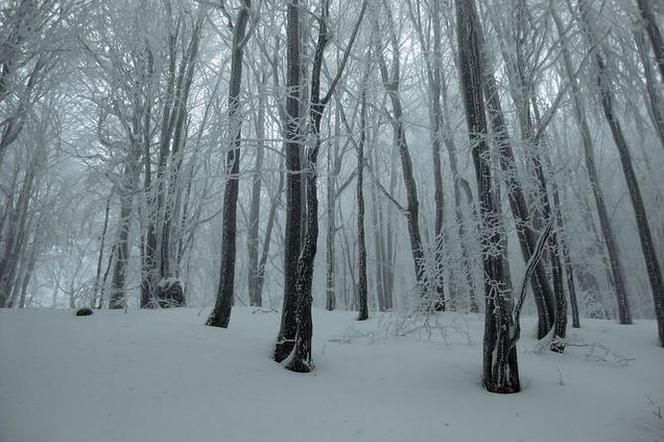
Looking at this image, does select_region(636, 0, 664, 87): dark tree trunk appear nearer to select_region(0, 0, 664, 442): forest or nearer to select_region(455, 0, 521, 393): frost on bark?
select_region(0, 0, 664, 442): forest

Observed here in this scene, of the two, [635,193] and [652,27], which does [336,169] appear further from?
[652,27]

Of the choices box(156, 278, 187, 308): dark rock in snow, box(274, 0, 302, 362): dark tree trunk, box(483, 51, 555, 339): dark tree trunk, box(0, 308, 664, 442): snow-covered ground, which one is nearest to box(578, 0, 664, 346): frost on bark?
box(0, 308, 664, 442): snow-covered ground

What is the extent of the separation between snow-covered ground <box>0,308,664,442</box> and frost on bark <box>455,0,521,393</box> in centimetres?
23

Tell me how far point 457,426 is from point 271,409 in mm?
1456

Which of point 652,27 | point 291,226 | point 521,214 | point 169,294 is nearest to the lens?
point 291,226

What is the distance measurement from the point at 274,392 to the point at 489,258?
7.64 feet

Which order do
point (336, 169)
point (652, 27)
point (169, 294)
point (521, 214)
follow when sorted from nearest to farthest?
1. point (521, 214)
2. point (652, 27)
3. point (169, 294)
4. point (336, 169)

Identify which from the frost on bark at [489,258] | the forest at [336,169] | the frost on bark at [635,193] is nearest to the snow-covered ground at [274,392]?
the forest at [336,169]

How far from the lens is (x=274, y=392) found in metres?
3.36

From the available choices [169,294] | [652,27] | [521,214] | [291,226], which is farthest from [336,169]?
[652,27]

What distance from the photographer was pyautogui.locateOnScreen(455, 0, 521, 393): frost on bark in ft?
11.9

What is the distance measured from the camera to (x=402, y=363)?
435 cm

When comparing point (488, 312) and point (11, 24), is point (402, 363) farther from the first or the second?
point (11, 24)

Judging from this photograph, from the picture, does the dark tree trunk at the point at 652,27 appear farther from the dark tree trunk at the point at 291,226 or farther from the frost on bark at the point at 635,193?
the dark tree trunk at the point at 291,226
